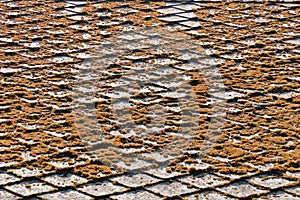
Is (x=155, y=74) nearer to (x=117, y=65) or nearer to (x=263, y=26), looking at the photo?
(x=117, y=65)

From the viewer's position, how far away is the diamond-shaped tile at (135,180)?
2711 millimetres

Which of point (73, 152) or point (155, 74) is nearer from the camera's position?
point (73, 152)

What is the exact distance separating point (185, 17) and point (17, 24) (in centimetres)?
97

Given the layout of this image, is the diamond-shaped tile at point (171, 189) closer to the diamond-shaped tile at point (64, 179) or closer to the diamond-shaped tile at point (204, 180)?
the diamond-shaped tile at point (204, 180)

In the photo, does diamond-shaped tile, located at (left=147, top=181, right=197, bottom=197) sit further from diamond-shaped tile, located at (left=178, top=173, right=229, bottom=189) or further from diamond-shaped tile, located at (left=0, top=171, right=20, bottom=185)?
diamond-shaped tile, located at (left=0, top=171, right=20, bottom=185)

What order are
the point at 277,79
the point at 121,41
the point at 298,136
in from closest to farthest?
1. the point at 298,136
2. the point at 277,79
3. the point at 121,41

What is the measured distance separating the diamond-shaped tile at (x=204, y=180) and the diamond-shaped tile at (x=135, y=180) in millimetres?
117

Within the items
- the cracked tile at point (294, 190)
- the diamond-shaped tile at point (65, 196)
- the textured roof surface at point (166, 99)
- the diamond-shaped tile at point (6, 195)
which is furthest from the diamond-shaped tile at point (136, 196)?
the cracked tile at point (294, 190)

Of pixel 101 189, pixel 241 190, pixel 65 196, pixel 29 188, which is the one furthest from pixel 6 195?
pixel 241 190

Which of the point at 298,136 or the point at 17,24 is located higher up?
the point at 17,24

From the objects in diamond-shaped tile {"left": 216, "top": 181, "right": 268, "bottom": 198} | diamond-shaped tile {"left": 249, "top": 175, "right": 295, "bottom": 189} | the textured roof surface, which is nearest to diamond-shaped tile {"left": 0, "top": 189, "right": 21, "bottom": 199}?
the textured roof surface

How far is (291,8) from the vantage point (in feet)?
14.5

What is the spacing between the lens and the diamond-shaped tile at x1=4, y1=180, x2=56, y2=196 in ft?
8.70

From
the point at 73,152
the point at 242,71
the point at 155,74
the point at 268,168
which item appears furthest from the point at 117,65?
the point at 268,168
